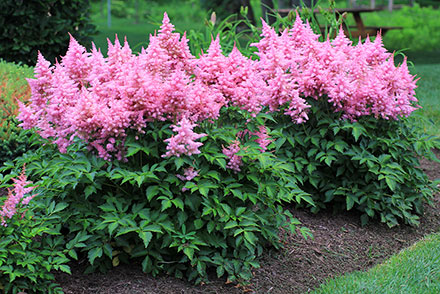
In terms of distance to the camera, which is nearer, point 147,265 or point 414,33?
point 147,265

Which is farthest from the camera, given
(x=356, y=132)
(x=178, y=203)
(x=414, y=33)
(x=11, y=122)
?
(x=414, y=33)

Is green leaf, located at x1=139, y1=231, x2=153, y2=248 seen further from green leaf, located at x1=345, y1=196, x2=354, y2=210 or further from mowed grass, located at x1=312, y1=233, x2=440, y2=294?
green leaf, located at x1=345, y1=196, x2=354, y2=210

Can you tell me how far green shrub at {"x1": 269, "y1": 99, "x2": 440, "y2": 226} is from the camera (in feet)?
14.3

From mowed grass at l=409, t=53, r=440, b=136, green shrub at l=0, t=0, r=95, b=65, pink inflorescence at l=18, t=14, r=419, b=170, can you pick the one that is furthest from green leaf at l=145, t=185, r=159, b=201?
green shrub at l=0, t=0, r=95, b=65

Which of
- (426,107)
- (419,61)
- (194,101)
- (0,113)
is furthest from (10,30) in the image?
(419,61)

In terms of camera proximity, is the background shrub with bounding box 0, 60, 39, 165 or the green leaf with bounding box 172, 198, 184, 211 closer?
the green leaf with bounding box 172, 198, 184, 211

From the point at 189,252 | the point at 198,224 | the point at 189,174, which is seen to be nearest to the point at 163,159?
the point at 189,174

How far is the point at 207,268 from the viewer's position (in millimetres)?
3645

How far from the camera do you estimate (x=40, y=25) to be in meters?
7.78

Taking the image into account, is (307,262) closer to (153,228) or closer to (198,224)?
(198,224)

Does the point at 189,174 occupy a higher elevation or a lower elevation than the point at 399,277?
higher

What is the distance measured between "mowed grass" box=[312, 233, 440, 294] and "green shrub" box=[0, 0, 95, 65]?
5.52 metres

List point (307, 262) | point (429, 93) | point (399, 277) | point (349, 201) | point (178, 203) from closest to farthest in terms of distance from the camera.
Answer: point (178, 203) < point (399, 277) < point (307, 262) < point (349, 201) < point (429, 93)

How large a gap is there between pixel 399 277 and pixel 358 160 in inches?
Answer: 42.7
